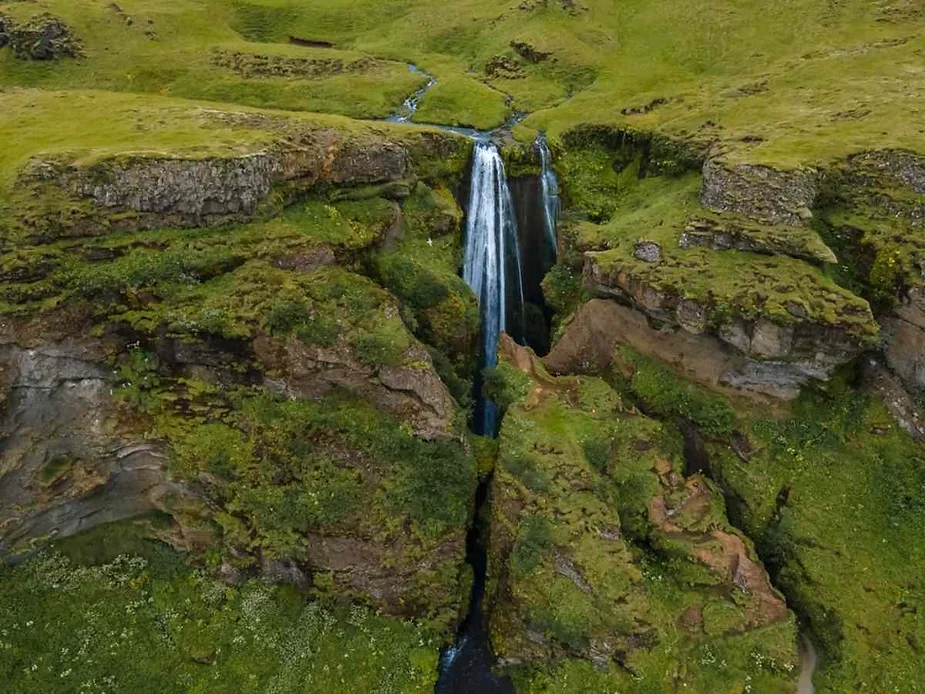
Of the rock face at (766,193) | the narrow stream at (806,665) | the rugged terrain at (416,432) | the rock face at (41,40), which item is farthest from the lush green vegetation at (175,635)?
the rock face at (41,40)

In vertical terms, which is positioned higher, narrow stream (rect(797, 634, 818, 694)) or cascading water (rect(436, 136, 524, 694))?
cascading water (rect(436, 136, 524, 694))

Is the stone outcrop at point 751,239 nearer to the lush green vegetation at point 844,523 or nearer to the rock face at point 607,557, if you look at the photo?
the lush green vegetation at point 844,523

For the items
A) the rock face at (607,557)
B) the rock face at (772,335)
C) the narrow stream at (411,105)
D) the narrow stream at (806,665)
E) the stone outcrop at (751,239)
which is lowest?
the narrow stream at (806,665)

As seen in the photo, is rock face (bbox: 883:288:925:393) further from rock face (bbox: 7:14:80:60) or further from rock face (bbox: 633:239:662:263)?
rock face (bbox: 7:14:80:60)

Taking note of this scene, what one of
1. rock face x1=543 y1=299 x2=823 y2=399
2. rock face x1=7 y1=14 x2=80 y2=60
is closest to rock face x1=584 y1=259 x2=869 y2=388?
rock face x1=543 y1=299 x2=823 y2=399

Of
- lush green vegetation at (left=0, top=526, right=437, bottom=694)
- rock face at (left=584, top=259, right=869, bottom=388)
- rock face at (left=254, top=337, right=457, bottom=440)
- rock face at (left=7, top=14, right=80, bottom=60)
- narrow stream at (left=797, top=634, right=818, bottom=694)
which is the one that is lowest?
lush green vegetation at (left=0, top=526, right=437, bottom=694)
